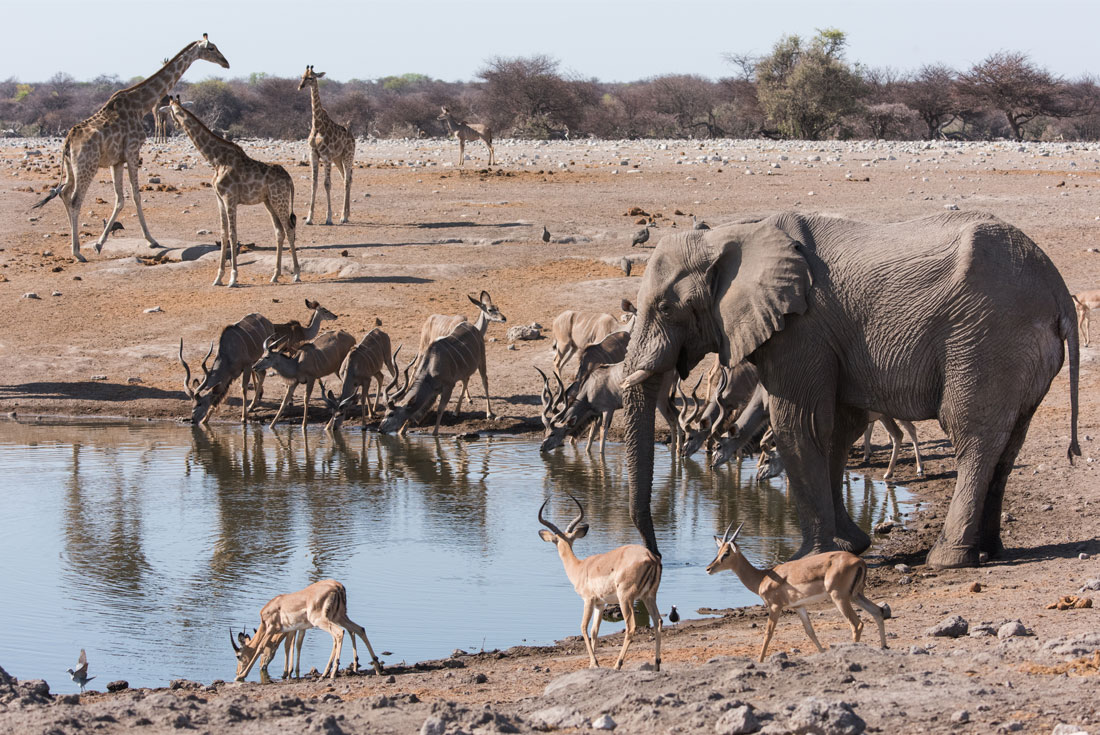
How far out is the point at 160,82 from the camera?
27406 millimetres

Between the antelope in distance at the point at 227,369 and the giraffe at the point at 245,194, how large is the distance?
17.1ft

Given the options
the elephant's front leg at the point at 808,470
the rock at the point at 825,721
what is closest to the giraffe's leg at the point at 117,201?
the elephant's front leg at the point at 808,470

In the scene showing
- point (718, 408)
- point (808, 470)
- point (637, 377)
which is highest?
point (637, 377)

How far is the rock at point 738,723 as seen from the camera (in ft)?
19.6

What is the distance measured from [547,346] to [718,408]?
5099 millimetres

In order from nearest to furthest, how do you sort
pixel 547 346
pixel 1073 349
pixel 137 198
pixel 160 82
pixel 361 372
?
pixel 1073 349, pixel 361 372, pixel 547 346, pixel 137 198, pixel 160 82

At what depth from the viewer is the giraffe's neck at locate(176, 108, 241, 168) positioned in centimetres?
2392

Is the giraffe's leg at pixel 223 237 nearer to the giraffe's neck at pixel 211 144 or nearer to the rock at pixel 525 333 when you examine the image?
the giraffe's neck at pixel 211 144

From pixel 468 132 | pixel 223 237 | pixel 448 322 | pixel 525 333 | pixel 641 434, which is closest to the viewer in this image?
pixel 641 434

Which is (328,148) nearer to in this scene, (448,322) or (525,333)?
(525,333)

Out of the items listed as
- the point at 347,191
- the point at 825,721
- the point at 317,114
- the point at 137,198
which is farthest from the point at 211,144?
→ the point at 825,721

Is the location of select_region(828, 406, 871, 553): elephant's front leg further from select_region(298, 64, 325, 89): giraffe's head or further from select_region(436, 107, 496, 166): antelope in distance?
select_region(436, 107, 496, 166): antelope in distance

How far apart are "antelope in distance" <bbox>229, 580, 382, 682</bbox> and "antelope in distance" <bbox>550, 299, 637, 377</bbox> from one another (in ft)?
29.9

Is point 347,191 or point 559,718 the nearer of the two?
point 559,718
